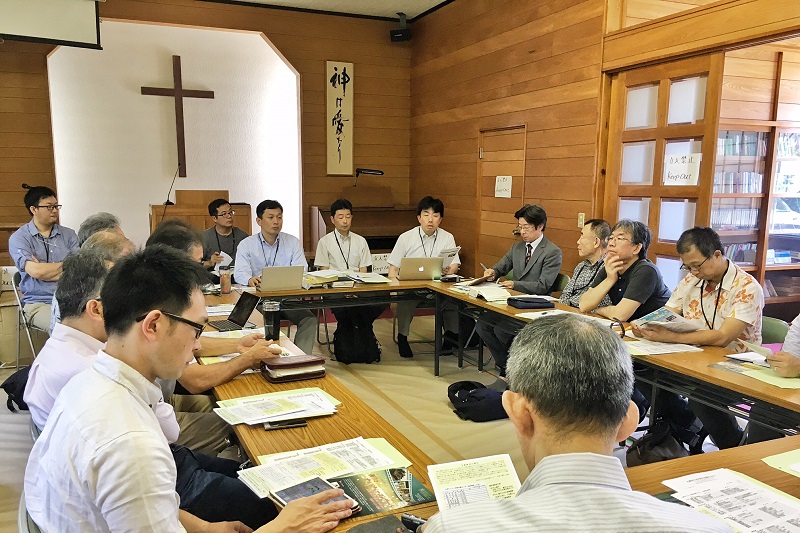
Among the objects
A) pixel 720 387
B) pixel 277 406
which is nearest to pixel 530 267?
pixel 720 387

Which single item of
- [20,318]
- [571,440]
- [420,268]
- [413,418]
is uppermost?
[571,440]

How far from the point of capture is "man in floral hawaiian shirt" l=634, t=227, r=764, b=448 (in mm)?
2654

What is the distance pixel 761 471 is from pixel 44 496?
→ 5.59 ft

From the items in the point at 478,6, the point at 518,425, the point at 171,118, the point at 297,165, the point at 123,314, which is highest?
the point at 478,6

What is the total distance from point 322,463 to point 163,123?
17.9ft

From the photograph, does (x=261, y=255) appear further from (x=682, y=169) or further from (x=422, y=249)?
(x=682, y=169)

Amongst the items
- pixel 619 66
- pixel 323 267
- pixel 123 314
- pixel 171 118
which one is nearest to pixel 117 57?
pixel 171 118

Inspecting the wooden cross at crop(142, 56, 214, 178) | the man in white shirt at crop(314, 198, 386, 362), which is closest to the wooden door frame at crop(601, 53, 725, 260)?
the man in white shirt at crop(314, 198, 386, 362)

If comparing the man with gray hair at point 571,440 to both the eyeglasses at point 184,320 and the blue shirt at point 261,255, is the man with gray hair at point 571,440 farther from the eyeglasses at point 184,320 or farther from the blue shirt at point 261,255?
the blue shirt at point 261,255

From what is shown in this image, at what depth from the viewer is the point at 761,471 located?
60.6 inches

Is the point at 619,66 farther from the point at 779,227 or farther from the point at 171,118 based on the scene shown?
the point at 171,118

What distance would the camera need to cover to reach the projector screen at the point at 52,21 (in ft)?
15.2

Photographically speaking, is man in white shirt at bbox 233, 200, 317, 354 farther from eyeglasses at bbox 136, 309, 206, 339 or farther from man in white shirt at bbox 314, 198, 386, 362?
eyeglasses at bbox 136, 309, 206, 339

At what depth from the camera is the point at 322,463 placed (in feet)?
5.15
